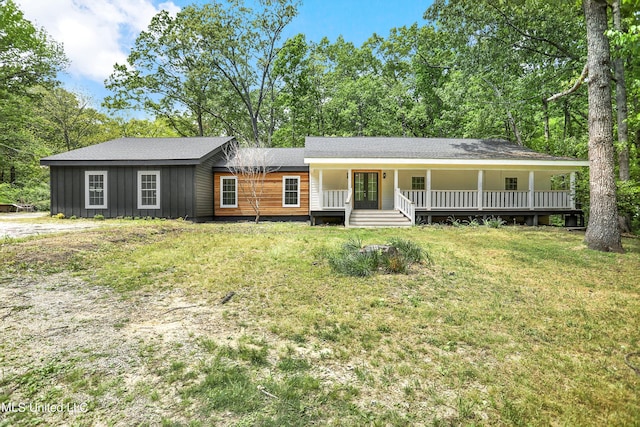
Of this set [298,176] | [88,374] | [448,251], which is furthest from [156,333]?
[298,176]

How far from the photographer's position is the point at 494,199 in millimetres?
14516

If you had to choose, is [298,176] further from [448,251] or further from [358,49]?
[358,49]

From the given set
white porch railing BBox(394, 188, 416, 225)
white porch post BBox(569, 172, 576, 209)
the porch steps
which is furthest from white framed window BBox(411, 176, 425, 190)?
white porch post BBox(569, 172, 576, 209)

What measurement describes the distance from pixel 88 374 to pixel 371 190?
14.0 metres

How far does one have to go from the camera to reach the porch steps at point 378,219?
42.5 ft

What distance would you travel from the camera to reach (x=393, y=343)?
3.22m

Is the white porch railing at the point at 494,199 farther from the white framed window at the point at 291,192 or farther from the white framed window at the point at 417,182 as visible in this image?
the white framed window at the point at 291,192

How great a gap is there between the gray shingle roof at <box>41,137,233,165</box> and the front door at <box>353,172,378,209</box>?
23.4ft

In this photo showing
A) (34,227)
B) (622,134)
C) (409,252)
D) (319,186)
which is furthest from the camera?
(319,186)

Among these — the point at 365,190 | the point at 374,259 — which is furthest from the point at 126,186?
the point at 374,259

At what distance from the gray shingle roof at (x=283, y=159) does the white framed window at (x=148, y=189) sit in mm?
2907

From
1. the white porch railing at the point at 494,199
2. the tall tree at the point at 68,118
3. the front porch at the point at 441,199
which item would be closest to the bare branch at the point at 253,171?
the front porch at the point at 441,199

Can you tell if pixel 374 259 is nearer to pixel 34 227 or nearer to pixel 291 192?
pixel 291 192

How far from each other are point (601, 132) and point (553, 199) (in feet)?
22.6
